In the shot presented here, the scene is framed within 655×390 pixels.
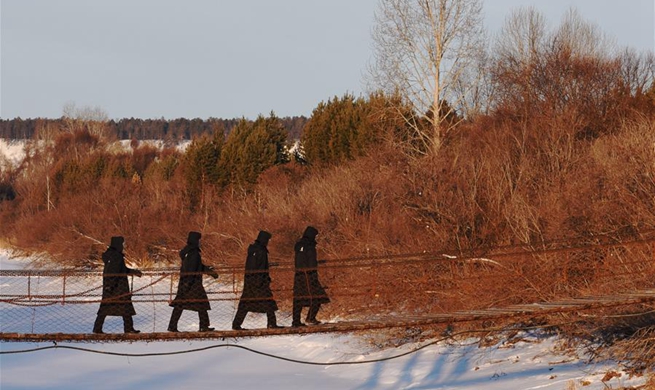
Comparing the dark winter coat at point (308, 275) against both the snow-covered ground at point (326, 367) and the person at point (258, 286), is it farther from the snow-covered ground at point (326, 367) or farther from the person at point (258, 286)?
the snow-covered ground at point (326, 367)

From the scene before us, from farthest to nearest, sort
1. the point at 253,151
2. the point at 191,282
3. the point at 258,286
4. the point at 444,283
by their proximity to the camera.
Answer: the point at 253,151 → the point at 444,283 → the point at 191,282 → the point at 258,286

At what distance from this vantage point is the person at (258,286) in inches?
480

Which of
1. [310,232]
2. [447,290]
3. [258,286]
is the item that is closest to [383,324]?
[310,232]

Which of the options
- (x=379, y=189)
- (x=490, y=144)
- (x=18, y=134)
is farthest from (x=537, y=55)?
(x=18, y=134)

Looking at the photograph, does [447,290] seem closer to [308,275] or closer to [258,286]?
[308,275]

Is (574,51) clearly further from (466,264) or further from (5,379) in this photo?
(5,379)

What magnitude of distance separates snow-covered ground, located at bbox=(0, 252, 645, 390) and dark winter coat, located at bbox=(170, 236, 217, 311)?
3871 mm

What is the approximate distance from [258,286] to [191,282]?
0.89 metres

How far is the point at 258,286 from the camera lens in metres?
12.2

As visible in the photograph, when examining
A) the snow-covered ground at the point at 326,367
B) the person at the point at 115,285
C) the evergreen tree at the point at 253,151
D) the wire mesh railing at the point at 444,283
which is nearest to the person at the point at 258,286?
the person at the point at 115,285

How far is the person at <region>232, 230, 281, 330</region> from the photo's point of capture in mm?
12195

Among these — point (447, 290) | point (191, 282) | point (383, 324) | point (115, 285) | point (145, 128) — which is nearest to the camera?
point (383, 324)

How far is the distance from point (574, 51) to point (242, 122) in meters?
15.3

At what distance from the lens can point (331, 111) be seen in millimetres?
39562
